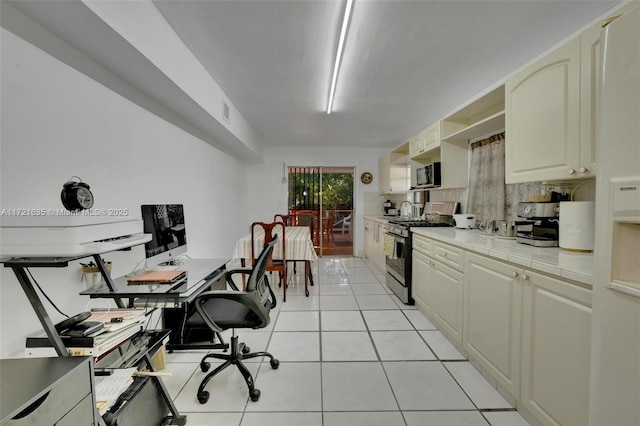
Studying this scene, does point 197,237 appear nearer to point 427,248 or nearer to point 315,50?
point 315,50

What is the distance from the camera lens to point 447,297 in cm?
233

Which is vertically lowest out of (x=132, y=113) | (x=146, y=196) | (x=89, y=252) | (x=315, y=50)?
(x=89, y=252)

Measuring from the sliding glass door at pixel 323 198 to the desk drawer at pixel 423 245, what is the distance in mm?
3105

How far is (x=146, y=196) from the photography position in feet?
7.04

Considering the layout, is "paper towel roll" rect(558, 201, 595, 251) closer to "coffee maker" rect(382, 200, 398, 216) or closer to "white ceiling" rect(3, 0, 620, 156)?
"white ceiling" rect(3, 0, 620, 156)

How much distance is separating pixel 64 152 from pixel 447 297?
287 centimetres

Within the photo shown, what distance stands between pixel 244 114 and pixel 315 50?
1924 millimetres

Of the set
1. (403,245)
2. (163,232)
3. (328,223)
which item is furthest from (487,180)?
(328,223)

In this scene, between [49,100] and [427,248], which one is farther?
[427,248]

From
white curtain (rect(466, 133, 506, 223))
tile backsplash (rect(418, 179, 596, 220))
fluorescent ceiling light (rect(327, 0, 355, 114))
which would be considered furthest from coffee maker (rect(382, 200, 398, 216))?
fluorescent ceiling light (rect(327, 0, 355, 114))

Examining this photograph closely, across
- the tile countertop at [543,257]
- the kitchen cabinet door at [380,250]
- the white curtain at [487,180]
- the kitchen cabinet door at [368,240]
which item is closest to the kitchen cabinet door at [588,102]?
the tile countertop at [543,257]

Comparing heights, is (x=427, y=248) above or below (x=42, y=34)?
below

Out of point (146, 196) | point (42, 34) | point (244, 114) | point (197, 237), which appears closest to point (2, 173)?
point (42, 34)

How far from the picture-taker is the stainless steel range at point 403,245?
10.3ft
